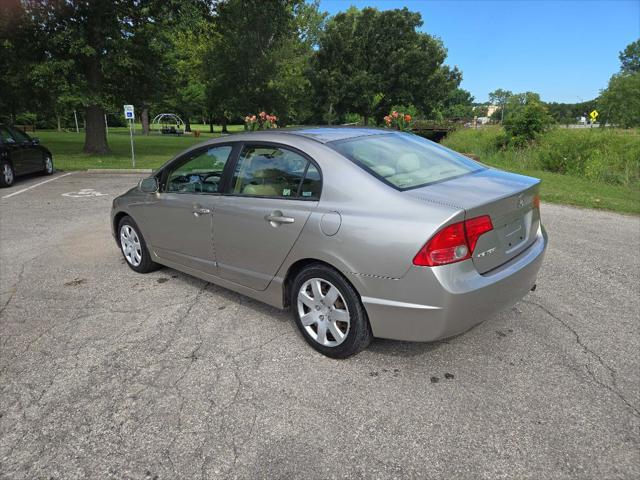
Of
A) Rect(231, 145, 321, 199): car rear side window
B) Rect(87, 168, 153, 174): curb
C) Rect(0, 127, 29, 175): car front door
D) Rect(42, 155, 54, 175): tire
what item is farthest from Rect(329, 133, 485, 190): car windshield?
Rect(42, 155, 54, 175): tire

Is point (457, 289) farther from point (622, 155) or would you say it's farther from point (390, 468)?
point (622, 155)

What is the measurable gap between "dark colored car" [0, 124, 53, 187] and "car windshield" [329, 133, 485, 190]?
11283 millimetres

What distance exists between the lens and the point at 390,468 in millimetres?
2273

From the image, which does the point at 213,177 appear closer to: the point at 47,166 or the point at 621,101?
the point at 47,166

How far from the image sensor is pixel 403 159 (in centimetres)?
349

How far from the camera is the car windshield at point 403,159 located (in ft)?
10.5

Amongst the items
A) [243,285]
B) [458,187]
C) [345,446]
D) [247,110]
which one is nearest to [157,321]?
[243,285]

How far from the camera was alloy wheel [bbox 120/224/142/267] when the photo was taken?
503 cm

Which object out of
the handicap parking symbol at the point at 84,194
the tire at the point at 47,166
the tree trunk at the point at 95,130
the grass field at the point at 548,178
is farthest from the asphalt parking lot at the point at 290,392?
the tree trunk at the point at 95,130

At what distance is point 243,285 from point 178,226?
3.23ft

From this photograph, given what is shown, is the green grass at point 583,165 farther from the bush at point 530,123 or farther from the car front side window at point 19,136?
the car front side window at point 19,136

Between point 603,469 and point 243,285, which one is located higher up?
point 243,285

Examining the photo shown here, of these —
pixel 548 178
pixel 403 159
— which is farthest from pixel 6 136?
pixel 548 178

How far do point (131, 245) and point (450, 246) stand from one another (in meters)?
3.74
